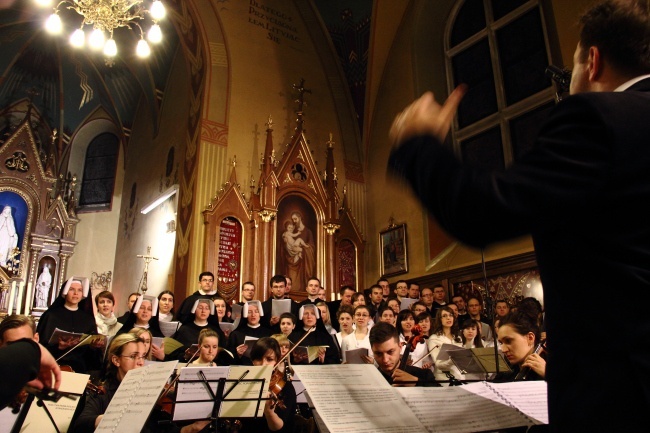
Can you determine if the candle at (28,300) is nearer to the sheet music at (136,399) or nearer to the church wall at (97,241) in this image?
the church wall at (97,241)

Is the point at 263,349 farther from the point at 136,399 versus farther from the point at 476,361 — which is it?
the point at 476,361

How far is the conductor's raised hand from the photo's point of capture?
112 cm

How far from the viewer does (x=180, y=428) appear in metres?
3.94

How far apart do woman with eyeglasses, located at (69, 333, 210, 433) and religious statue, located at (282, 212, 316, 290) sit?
6.83 m

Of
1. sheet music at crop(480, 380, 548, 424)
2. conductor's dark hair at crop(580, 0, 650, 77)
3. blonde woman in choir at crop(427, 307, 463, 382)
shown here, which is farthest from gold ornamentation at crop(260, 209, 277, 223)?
conductor's dark hair at crop(580, 0, 650, 77)

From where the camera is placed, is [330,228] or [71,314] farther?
[330,228]

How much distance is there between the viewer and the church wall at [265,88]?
1124 cm

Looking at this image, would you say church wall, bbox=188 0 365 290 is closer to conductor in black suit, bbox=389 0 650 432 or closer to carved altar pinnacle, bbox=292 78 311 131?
carved altar pinnacle, bbox=292 78 311 131

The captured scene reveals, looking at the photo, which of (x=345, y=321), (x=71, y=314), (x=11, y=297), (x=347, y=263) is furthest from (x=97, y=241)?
(x=345, y=321)

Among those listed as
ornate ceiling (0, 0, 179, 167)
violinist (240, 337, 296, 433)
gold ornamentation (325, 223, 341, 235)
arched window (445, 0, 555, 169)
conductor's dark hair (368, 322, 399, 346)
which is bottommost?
violinist (240, 337, 296, 433)

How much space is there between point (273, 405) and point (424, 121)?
3357 mm

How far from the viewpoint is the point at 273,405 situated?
13.3 ft

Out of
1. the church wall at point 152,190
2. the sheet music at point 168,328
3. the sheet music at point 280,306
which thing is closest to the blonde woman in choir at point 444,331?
the sheet music at point 280,306

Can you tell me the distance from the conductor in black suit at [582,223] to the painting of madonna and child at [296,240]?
32.9 feet
